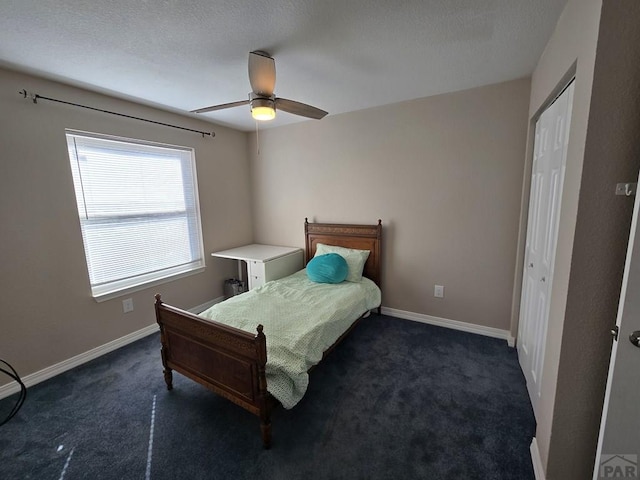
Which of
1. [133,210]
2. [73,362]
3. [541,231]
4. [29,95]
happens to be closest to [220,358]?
[73,362]

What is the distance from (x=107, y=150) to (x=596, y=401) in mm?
3865


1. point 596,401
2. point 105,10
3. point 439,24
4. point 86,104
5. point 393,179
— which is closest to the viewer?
point 596,401

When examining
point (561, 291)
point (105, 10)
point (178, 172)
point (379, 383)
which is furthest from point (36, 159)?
point (561, 291)

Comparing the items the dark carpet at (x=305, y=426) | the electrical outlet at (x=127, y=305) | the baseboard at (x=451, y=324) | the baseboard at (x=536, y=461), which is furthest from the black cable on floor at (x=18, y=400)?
the baseboard at (x=451, y=324)

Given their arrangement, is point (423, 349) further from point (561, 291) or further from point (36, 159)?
point (36, 159)

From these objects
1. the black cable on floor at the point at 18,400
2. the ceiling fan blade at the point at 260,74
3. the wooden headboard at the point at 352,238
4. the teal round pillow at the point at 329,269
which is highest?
the ceiling fan blade at the point at 260,74

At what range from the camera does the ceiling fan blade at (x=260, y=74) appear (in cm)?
177

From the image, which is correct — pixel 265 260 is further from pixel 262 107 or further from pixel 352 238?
pixel 262 107

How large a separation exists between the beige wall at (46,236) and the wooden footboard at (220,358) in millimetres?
1051

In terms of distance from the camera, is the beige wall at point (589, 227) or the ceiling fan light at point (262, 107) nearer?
the beige wall at point (589, 227)

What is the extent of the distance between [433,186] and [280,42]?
1930 mm

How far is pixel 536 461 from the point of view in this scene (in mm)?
1443

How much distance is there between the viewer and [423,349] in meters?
2.60

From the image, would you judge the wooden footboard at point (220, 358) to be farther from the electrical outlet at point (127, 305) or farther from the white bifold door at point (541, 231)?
the white bifold door at point (541, 231)
